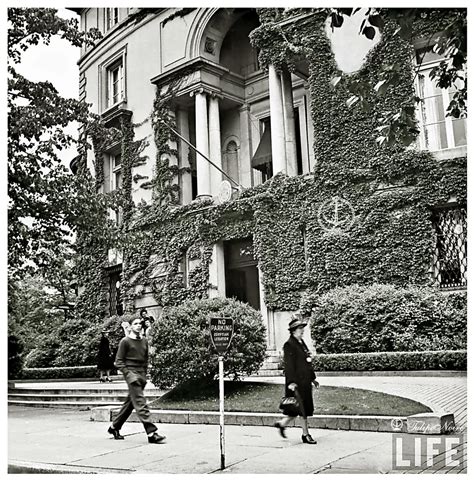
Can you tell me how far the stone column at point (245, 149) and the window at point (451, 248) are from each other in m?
10.3

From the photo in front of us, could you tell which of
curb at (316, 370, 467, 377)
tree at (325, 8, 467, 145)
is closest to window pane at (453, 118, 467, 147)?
curb at (316, 370, 467, 377)

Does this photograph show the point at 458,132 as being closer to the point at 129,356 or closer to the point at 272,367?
the point at 272,367

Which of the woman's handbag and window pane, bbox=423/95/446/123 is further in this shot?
window pane, bbox=423/95/446/123

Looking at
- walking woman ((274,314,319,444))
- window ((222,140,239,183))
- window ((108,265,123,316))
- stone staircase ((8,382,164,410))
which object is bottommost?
stone staircase ((8,382,164,410))

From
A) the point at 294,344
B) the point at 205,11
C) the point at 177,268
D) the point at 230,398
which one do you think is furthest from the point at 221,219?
the point at 294,344

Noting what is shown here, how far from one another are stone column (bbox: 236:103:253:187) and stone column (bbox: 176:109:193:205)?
2.23m

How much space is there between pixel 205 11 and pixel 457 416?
21.3m

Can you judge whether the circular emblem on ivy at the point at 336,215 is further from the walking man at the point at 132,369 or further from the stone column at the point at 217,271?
the walking man at the point at 132,369

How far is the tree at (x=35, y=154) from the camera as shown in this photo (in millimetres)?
14062

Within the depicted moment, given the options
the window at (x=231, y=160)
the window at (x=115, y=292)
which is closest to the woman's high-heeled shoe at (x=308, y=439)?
the window at (x=231, y=160)

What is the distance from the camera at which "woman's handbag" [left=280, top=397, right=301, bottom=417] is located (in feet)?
28.2

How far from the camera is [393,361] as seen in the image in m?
15.4

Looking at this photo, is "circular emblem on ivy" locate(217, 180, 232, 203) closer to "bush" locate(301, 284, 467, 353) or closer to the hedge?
"bush" locate(301, 284, 467, 353)

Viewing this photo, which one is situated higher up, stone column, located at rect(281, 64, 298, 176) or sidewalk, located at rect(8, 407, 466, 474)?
stone column, located at rect(281, 64, 298, 176)
